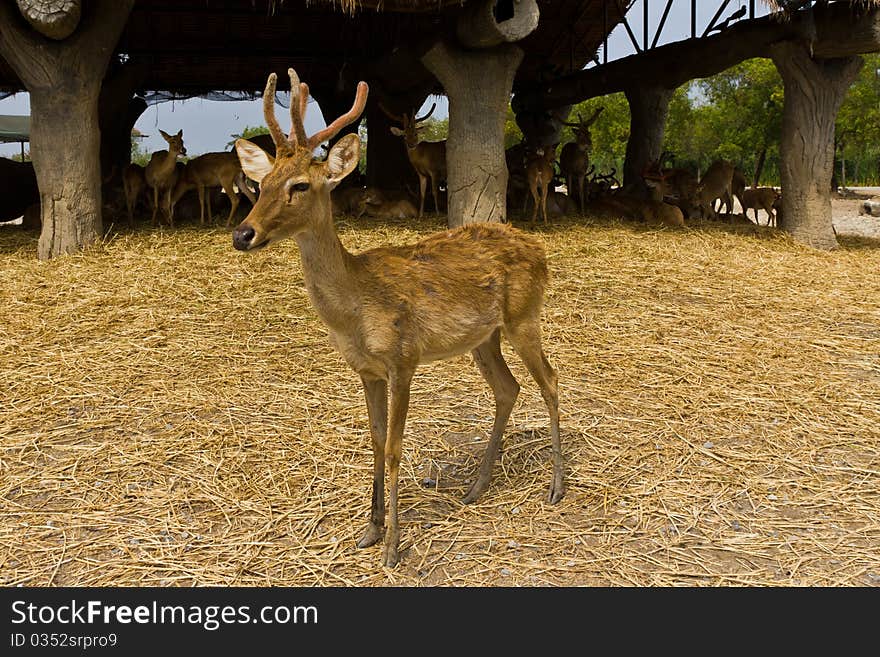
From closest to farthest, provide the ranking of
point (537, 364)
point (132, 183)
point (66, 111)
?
1. point (537, 364)
2. point (66, 111)
3. point (132, 183)

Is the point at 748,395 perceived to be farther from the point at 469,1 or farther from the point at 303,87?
the point at 469,1

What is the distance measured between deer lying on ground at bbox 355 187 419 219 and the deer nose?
8049 mm

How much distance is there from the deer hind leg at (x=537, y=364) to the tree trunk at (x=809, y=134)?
24.4ft

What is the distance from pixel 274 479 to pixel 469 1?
5931 mm

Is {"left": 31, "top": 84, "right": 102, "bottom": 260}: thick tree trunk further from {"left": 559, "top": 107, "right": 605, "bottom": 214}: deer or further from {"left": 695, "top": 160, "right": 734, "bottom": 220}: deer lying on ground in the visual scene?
{"left": 695, "top": 160, "right": 734, "bottom": 220}: deer lying on ground

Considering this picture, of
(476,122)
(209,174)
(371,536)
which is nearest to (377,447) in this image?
(371,536)

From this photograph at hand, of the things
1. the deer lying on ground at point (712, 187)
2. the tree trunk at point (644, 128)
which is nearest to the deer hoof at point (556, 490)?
the deer lying on ground at point (712, 187)

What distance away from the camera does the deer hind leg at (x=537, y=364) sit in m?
3.36

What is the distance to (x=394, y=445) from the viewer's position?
2840 millimetres

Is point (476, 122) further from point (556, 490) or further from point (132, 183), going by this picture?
point (556, 490)

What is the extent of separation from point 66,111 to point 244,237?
6186 millimetres

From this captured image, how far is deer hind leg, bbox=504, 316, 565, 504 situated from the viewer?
11.0ft

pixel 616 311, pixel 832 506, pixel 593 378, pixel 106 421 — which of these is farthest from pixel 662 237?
pixel 106 421

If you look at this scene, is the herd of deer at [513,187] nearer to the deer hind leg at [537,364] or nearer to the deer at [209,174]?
the deer at [209,174]
